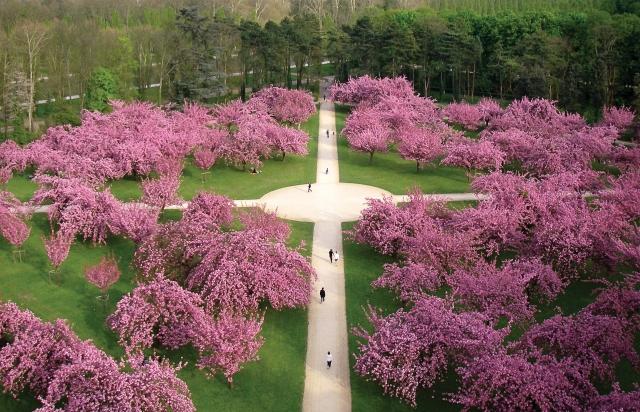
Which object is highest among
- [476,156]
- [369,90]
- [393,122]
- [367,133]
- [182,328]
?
[369,90]

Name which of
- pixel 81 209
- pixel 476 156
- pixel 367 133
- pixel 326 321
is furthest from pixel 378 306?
pixel 367 133

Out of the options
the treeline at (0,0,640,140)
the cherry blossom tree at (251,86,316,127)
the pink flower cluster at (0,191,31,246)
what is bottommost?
the pink flower cluster at (0,191,31,246)

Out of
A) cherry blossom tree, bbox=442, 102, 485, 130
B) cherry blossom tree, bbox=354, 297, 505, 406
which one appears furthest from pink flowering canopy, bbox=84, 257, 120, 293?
cherry blossom tree, bbox=442, 102, 485, 130

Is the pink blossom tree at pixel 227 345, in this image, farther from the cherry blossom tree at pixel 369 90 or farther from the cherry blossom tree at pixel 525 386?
the cherry blossom tree at pixel 369 90

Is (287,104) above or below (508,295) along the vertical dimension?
above

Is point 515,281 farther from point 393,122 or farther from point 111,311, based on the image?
point 393,122

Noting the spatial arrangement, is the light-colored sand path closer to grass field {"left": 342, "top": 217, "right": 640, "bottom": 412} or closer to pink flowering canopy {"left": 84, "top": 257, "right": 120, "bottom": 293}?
grass field {"left": 342, "top": 217, "right": 640, "bottom": 412}
